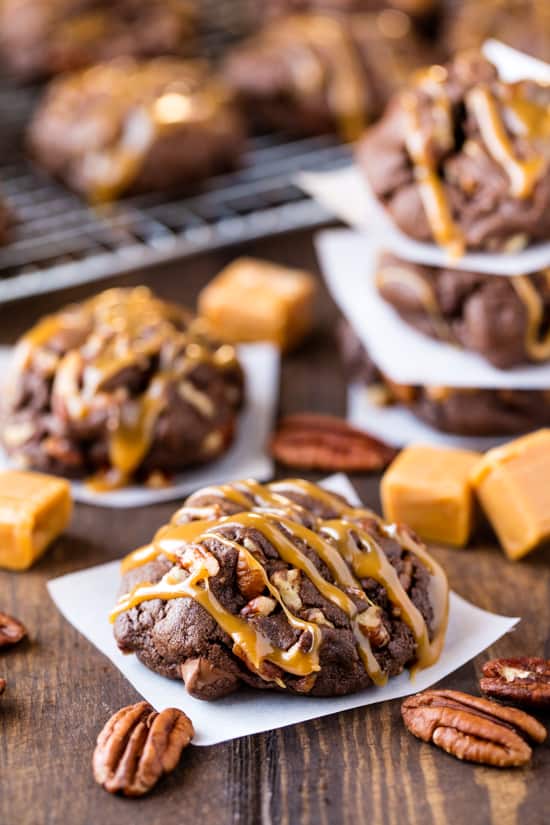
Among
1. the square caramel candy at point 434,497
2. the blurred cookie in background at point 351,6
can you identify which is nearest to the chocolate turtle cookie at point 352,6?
the blurred cookie in background at point 351,6

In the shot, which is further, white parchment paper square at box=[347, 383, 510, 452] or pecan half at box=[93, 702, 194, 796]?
white parchment paper square at box=[347, 383, 510, 452]

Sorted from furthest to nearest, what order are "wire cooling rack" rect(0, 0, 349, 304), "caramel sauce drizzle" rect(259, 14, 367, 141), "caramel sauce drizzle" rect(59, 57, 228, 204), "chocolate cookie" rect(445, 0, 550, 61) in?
1. "chocolate cookie" rect(445, 0, 550, 61)
2. "caramel sauce drizzle" rect(259, 14, 367, 141)
3. "caramel sauce drizzle" rect(59, 57, 228, 204)
4. "wire cooling rack" rect(0, 0, 349, 304)

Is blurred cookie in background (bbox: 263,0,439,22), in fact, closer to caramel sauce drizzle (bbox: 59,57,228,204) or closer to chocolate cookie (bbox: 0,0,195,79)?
chocolate cookie (bbox: 0,0,195,79)

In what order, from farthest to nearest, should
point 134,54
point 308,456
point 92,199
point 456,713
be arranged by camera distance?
point 134,54 → point 92,199 → point 308,456 → point 456,713

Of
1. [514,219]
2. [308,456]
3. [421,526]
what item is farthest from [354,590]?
[514,219]

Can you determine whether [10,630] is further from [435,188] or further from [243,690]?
[435,188]

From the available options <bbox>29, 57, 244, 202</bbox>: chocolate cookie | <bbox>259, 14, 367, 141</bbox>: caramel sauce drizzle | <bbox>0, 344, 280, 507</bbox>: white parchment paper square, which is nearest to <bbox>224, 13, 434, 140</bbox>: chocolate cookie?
<bbox>259, 14, 367, 141</bbox>: caramel sauce drizzle

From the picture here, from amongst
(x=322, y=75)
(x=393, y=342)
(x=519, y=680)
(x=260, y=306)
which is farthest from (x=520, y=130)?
(x=322, y=75)

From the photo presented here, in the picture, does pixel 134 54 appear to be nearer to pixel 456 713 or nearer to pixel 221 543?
pixel 221 543
